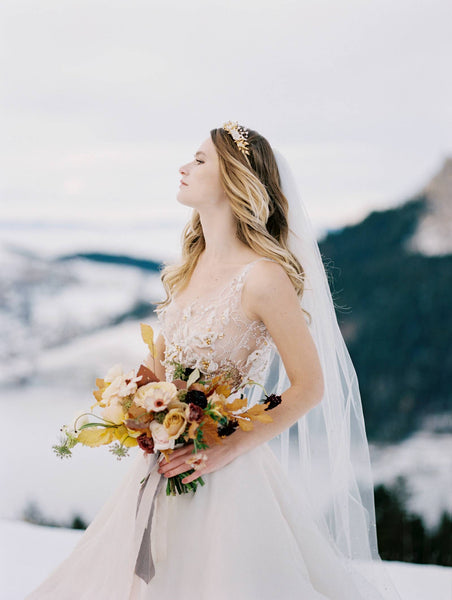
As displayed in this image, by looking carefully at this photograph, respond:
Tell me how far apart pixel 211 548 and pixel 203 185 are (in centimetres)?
110

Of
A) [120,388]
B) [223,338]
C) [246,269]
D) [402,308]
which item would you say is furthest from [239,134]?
[402,308]

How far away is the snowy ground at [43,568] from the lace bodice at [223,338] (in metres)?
1.49

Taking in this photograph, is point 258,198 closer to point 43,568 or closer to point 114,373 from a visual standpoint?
point 114,373

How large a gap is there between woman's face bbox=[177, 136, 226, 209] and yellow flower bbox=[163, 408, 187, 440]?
0.78 metres

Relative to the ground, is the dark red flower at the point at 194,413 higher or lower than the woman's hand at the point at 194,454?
higher

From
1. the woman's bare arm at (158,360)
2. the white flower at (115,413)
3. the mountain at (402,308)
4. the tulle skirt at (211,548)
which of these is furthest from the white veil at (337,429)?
the mountain at (402,308)

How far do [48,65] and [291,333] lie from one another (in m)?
3.45

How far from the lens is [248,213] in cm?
212

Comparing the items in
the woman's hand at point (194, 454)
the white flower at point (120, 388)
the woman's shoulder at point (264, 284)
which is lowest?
the woman's hand at point (194, 454)

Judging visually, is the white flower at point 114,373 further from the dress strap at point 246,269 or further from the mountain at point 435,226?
the mountain at point 435,226

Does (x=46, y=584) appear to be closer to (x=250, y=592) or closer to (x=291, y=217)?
(x=250, y=592)

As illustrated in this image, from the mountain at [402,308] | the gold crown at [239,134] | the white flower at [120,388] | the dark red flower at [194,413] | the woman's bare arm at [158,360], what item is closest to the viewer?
the dark red flower at [194,413]

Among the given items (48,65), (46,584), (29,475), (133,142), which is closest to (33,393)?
(29,475)

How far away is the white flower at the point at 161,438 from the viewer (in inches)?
64.9
